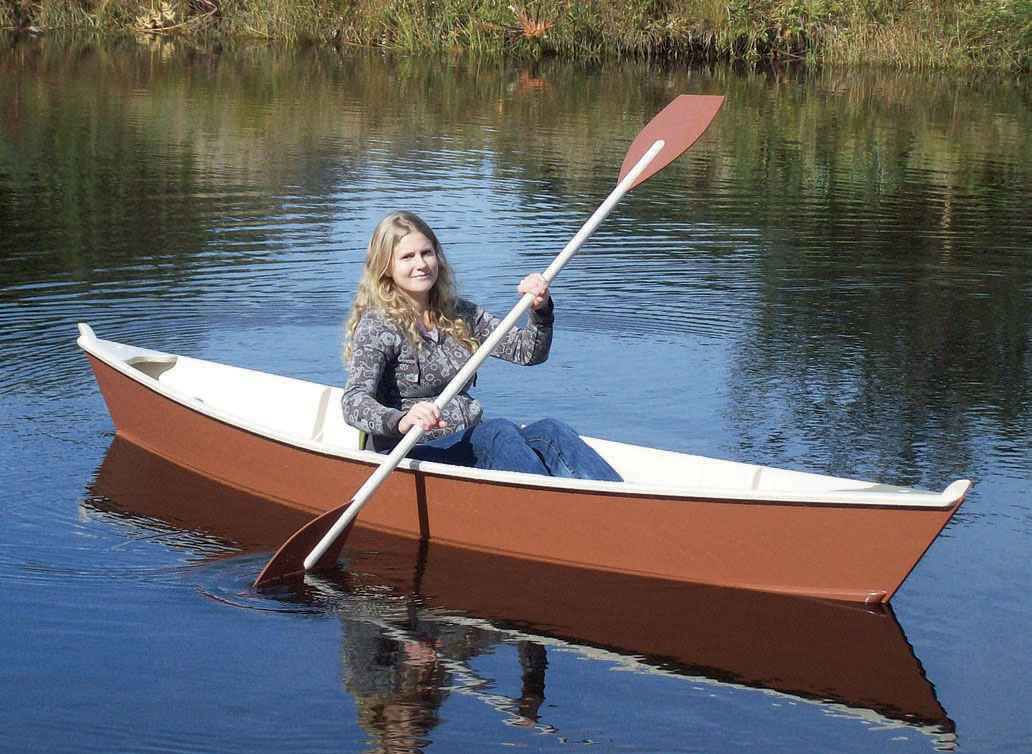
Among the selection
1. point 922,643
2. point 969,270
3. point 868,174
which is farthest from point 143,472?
point 868,174

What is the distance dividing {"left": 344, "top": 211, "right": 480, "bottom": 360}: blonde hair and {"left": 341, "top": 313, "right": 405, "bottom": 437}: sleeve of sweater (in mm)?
52

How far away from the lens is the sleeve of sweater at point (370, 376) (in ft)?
15.8

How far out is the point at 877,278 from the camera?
32.5 ft

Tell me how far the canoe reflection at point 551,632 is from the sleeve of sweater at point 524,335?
2.26 ft

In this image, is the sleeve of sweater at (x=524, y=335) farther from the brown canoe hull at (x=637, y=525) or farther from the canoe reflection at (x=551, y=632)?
the canoe reflection at (x=551, y=632)

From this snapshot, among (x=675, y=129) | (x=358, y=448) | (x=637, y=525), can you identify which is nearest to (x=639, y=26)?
(x=675, y=129)

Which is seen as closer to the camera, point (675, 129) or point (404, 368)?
point (404, 368)

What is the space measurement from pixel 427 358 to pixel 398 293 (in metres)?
0.24

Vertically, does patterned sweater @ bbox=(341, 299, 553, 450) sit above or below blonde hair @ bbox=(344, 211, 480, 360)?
below

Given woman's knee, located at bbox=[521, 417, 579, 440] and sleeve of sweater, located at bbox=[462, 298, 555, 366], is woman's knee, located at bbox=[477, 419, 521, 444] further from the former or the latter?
sleeve of sweater, located at bbox=[462, 298, 555, 366]

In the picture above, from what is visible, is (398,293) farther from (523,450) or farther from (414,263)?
(523,450)

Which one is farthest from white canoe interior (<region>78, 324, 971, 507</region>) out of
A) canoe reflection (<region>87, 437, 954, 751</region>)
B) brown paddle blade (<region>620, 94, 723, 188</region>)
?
brown paddle blade (<region>620, 94, 723, 188</region>)

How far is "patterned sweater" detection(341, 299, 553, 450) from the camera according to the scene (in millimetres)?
4879

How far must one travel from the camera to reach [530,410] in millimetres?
6730
